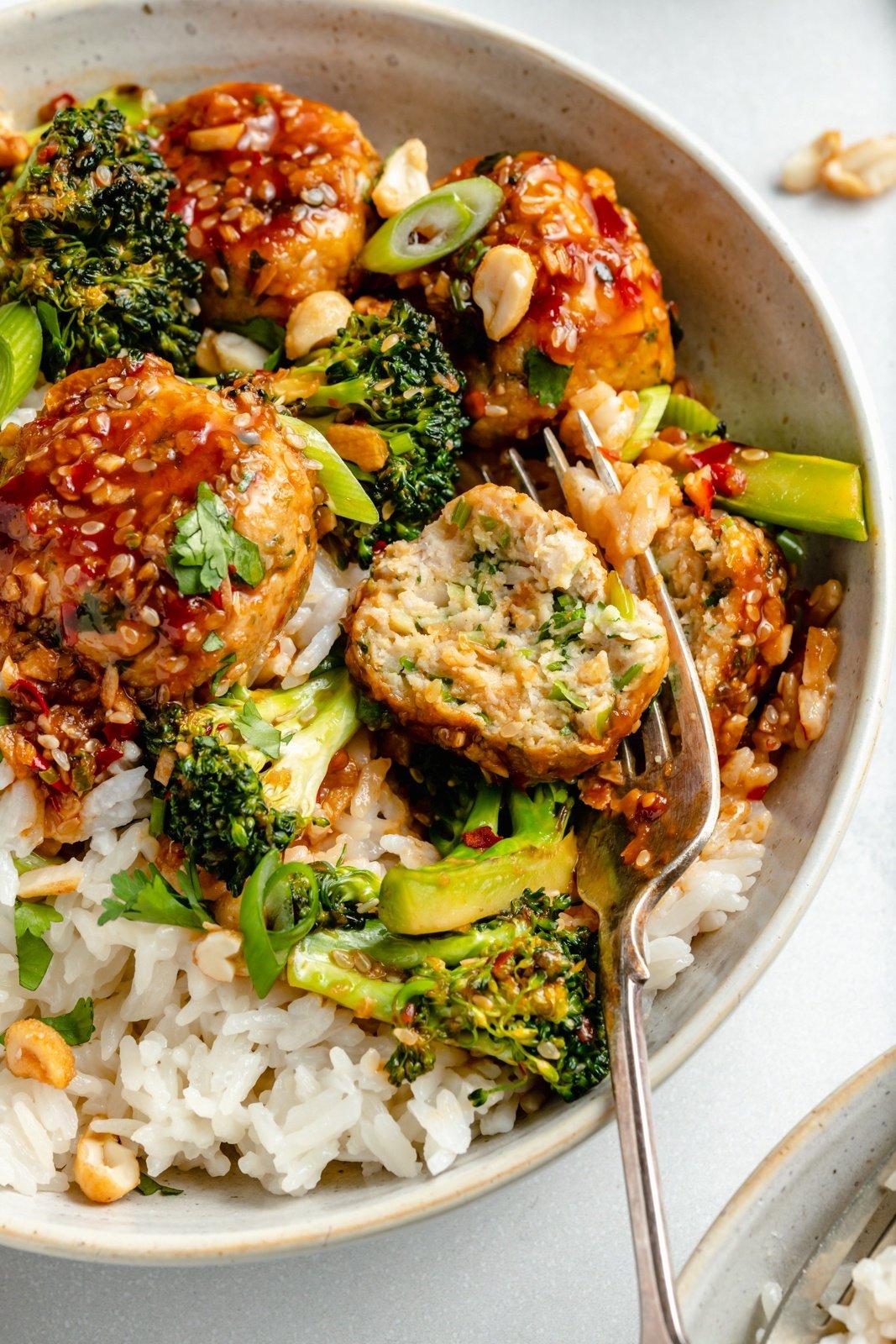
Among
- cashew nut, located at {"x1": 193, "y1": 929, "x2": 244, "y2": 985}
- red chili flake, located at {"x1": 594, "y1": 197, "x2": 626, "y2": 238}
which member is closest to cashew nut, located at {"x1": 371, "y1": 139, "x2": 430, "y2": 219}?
red chili flake, located at {"x1": 594, "y1": 197, "x2": 626, "y2": 238}

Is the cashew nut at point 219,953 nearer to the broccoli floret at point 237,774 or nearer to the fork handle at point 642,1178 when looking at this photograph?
the broccoli floret at point 237,774

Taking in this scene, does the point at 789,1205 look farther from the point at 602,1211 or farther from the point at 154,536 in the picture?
the point at 154,536

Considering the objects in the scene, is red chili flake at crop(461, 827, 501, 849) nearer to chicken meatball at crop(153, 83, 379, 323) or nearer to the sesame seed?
the sesame seed

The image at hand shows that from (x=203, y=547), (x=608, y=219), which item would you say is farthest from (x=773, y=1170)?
(x=608, y=219)

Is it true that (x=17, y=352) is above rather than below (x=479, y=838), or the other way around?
above

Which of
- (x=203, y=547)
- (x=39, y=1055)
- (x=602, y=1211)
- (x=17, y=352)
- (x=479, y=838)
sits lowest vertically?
(x=602, y=1211)

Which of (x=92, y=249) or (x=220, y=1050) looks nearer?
(x=220, y=1050)
